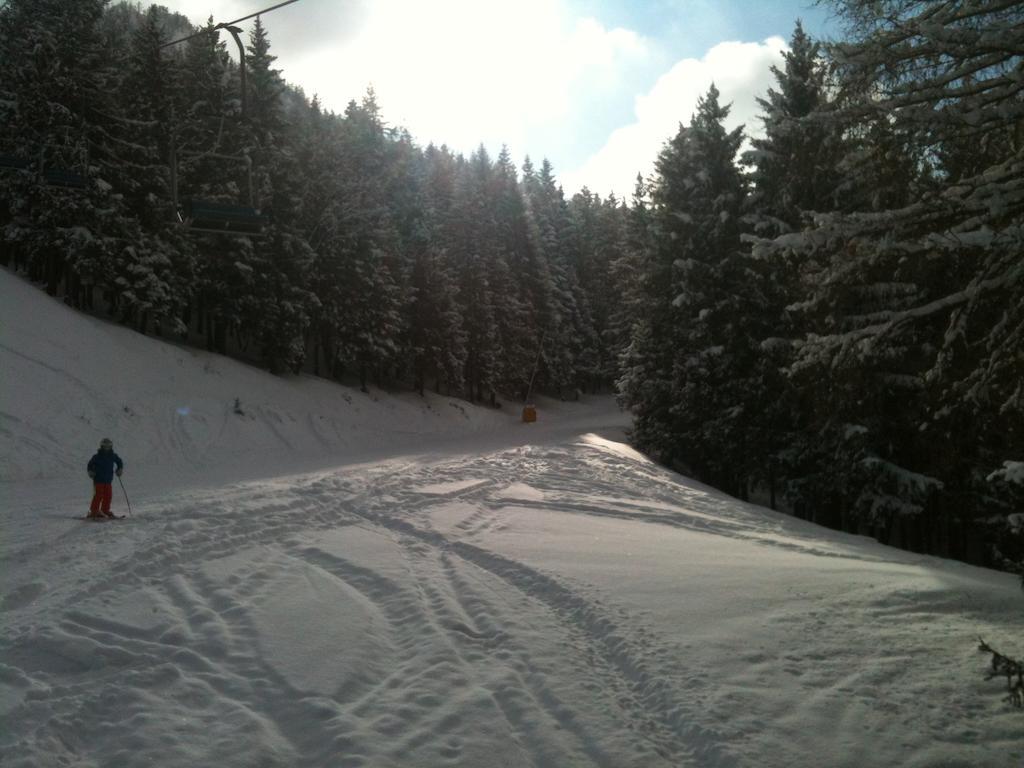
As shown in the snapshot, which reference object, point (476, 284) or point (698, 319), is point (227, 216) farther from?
point (476, 284)

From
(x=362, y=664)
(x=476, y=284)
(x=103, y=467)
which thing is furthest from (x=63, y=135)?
(x=362, y=664)

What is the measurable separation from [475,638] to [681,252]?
2168 centimetres

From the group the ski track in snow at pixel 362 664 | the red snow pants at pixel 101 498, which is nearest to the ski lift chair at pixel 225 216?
the red snow pants at pixel 101 498

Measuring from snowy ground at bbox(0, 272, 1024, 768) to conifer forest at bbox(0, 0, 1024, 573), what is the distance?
2015mm

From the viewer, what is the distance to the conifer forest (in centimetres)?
513

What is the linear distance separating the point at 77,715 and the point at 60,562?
14.9 feet

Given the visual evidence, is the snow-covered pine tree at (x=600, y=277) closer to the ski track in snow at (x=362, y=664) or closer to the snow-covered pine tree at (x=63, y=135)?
the snow-covered pine tree at (x=63, y=135)

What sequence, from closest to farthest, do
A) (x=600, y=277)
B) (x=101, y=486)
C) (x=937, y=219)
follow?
(x=937, y=219) < (x=101, y=486) < (x=600, y=277)

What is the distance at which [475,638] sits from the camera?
6.09 metres

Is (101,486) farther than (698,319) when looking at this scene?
No

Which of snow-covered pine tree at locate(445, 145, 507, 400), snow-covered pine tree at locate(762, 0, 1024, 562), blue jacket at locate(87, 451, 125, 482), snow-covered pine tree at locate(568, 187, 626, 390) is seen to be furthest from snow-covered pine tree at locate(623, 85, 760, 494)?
snow-covered pine tree at locate(568, 187, 626, 390)

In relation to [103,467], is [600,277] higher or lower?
higher

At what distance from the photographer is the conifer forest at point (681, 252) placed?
5129 millimetres

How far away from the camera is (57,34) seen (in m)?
27.7
